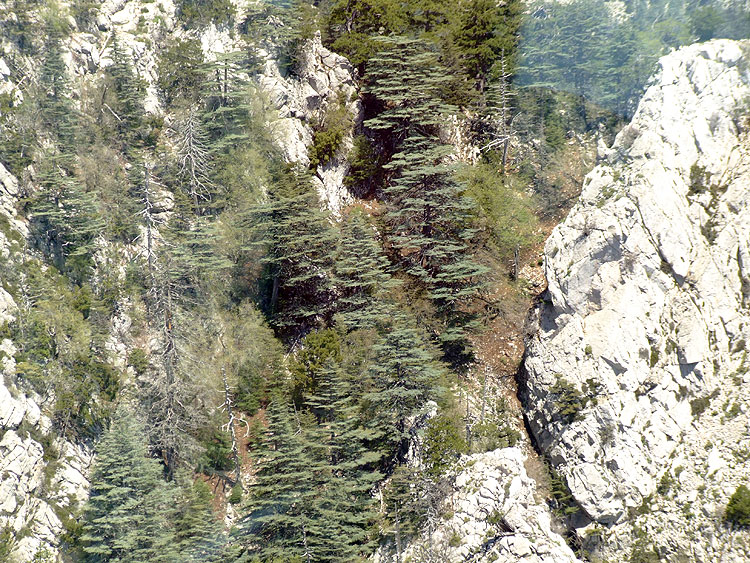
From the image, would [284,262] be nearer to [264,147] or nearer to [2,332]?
[264,147]

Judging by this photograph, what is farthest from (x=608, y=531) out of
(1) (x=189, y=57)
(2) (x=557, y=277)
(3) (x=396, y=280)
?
(1) (x=189, y=57)

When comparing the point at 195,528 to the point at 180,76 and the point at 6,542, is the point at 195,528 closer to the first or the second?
the point at 6,542

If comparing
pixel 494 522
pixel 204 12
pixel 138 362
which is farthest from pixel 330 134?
pixel 494 522

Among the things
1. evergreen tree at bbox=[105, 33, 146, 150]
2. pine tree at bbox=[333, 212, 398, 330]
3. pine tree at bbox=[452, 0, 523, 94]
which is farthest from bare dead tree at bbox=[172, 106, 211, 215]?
pine tree at bbox=[452, 0, 523, 94]

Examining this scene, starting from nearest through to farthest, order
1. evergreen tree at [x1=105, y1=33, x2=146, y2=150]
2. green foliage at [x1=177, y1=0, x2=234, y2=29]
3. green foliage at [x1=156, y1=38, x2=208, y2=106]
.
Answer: evergreen tree at [x1=105, y1=33, x2=146, y2=150], green foliage at [x1=156, y1=38, x2=208, y2=106], green foliage at [x1=177, y1=0, x2=234, y2=29]

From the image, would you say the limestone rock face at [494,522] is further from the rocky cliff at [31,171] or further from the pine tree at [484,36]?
the pine tree at [484,36]

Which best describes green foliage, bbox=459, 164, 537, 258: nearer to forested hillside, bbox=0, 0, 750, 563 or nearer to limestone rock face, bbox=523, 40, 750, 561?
forested hillside, bbox=0, 0, 750, 563
